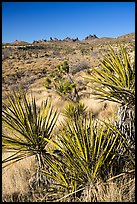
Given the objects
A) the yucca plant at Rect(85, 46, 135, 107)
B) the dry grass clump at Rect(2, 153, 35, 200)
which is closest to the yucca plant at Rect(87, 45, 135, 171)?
the yucca plant at Rect(85, 46, 135, 107)

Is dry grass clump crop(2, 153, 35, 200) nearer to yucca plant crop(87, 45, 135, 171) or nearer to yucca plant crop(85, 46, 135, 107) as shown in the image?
yucca plant crop(87, 45, 135, 171)

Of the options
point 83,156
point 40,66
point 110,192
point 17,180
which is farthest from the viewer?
point 40,66

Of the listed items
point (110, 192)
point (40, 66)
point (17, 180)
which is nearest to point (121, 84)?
point (110, 192)

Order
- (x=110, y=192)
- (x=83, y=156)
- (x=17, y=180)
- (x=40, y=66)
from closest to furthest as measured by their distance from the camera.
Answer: (x=110, y=192) → (x=83, y=156) → (x=17, y=180) → (x=40, y=66)

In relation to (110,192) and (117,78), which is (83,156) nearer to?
(110,192)

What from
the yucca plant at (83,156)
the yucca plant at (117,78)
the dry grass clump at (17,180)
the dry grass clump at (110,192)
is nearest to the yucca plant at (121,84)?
the yucca plant at (117,78)

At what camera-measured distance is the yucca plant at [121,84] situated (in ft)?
7.92

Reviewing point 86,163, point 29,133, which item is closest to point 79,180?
point 86,163

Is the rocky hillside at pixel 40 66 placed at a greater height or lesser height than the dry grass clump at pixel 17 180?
greater

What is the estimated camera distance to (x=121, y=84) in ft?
8.01

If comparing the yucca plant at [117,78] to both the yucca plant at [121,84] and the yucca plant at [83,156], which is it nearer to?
the yucca plant at [121,84]

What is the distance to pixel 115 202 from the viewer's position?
95.0 inches

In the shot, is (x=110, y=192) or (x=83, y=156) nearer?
(x=110, y=192)

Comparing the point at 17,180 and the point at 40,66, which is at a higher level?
the point at 40,66
